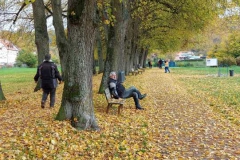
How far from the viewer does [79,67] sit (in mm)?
7188

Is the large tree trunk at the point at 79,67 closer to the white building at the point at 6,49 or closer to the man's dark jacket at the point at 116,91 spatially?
the man's dark jacket at the point at 116,91

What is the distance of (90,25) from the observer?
709 centimetres

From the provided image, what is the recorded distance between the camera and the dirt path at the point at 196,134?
20.6ft

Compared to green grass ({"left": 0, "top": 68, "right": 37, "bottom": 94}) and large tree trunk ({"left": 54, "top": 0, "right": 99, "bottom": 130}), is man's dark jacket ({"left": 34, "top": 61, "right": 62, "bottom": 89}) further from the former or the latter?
green grass ({"left": 0, "top": 68, "right": 37, "bottom": 94})

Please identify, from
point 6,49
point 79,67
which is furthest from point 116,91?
point 6,49

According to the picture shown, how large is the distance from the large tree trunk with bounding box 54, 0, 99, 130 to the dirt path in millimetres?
1955

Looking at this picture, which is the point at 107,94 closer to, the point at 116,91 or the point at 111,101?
the point at 111,101

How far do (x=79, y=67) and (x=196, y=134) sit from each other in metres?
3.37

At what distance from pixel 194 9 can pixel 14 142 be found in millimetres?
15527

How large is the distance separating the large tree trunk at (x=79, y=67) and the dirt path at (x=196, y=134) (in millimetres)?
1955

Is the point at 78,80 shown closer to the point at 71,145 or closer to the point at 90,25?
the point at 90,25

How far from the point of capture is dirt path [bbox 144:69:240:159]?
6.27 meters

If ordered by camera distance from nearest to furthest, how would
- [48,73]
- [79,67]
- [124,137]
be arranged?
[124,137]
[79,67]
[48,73]

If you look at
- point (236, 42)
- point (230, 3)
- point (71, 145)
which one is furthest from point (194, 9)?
point (236, 42)
